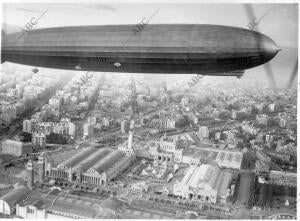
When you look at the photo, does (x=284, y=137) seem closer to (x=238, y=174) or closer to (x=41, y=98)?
(x=238, y=174)

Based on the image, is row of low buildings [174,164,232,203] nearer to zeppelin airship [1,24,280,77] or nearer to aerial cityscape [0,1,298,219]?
aerial cityscape [0,1,298,219]

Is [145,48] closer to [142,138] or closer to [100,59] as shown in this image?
[100,59]

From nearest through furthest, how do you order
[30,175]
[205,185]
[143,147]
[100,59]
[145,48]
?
1. [145,48]
2. [100,59]
3. [205,185]
4. [30,175]
5. [143,147]

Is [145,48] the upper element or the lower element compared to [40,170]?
upper

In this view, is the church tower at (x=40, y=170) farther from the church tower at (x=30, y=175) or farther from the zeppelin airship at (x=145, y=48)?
the zeppelin airship at (x=145, y=48)

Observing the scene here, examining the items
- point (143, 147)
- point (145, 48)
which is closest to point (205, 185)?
point (143, 147)

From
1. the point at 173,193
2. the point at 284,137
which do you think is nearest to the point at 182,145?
the point at 173,193

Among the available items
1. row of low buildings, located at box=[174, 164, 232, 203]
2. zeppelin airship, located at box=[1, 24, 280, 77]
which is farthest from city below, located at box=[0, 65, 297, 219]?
zeppelin airship, located at box=[1, 24, 280, 77]
